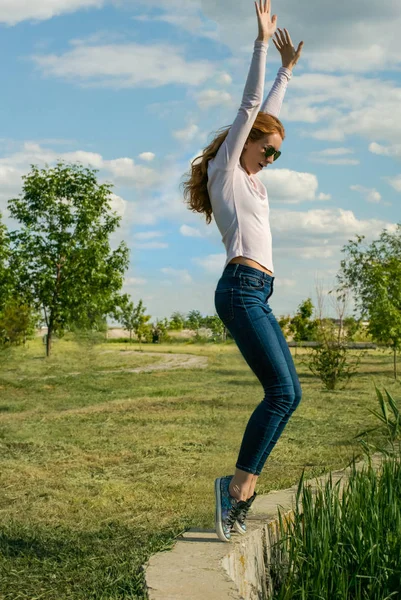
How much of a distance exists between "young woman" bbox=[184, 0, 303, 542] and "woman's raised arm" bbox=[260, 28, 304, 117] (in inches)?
17.9

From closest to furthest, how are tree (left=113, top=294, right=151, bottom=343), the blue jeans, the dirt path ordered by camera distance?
the blue jeans < the dirt path < tree (left=113, top=294, right=151, bottom=343)

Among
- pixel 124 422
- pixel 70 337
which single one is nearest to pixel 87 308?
pixel 70 337

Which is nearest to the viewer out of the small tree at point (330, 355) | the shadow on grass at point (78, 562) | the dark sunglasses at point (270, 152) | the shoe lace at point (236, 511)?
the shadow on grass at point (78, 562)

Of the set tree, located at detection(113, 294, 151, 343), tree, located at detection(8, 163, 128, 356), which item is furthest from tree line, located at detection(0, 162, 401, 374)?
tree, located at detection(113, 294, 151, 343)

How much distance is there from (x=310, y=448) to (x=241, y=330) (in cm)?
465

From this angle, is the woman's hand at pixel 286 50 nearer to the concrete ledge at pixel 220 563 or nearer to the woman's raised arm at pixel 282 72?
the woman's raised arm at pixel 282 72

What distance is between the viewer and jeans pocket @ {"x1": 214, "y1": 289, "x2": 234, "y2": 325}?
3.21 m

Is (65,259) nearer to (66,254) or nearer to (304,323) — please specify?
(66,254)

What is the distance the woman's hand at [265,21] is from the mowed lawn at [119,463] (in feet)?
7.56

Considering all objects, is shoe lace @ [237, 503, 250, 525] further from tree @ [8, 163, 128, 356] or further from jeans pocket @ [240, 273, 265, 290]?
tree @ [8, 163, 128, 356]

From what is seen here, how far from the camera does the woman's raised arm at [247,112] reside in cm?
327

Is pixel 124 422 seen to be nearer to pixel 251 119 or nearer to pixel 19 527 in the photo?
pixel 19 527

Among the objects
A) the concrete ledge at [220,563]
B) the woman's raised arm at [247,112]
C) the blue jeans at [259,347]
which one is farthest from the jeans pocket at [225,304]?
the concrete ledge at [220,563]

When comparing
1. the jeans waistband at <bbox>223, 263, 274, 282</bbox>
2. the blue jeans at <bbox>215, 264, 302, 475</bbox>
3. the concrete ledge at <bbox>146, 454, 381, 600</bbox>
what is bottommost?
the concrete ledge at <bbox>146, 454, 381, 600</bbox>
